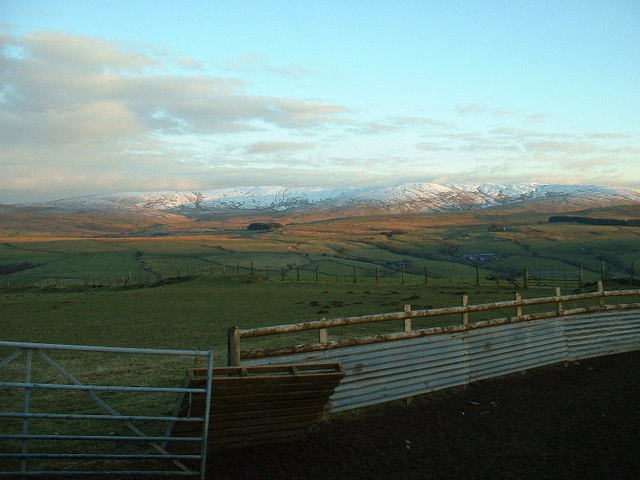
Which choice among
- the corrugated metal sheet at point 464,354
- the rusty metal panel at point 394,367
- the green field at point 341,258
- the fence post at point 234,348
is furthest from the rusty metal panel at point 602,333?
the green field at point 341,258

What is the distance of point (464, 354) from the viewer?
1052cm

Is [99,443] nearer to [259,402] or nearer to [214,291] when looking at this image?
[259,402]

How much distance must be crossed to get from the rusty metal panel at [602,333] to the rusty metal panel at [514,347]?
427mm

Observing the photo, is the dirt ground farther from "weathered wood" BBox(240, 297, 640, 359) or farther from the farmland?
the farmland

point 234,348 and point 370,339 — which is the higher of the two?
point 234,348

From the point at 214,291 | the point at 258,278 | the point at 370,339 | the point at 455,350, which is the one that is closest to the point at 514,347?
the point at 455,350

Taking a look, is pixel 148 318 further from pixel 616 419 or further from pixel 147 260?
pixel 147 260

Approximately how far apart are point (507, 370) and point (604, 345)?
3480mm

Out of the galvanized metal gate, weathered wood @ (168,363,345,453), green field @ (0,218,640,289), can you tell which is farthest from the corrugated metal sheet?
green field @ (0,218,640,289)

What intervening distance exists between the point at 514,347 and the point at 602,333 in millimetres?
3217

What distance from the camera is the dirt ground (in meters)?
7.12

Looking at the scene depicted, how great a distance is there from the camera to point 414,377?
964cm

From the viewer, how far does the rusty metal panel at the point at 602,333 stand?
12.9 meters

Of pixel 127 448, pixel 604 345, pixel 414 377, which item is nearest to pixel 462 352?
pixel 414 377
